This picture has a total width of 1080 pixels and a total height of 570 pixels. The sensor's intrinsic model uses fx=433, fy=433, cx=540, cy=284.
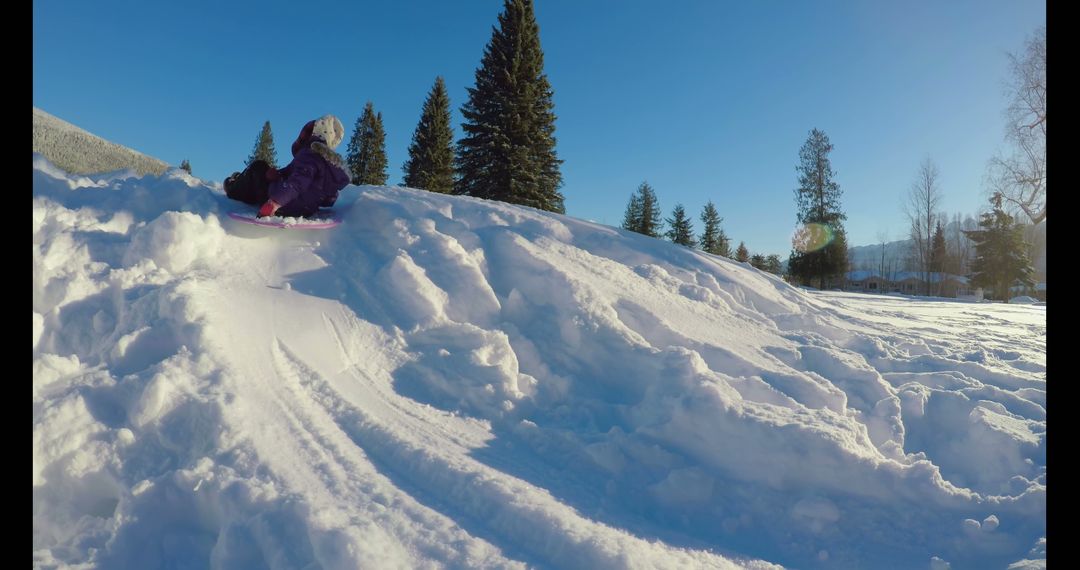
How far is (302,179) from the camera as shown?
4.05 metres

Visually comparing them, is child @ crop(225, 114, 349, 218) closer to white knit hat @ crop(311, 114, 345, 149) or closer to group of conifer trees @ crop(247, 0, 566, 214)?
white knit hat @ crop(311, 114, 345, 149)

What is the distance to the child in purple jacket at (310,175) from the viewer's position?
12.9 ft

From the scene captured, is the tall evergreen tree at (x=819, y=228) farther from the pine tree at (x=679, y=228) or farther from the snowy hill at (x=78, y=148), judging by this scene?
the snowy hill at (x=78, y=148)

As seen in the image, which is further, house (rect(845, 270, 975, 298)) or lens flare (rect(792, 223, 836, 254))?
house (rect(845, 270, 975, 298))

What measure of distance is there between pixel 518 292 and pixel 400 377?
4.08 feet

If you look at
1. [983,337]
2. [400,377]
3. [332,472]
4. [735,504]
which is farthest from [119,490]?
[983,337]

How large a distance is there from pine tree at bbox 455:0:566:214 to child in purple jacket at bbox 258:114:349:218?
10911 mm

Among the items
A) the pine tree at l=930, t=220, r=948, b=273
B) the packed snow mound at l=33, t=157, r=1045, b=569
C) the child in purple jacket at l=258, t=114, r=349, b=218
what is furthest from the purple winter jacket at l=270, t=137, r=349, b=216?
the pine tree at l=930, t=220, r=948, b=273

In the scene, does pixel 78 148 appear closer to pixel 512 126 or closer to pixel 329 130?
pixel 512 126

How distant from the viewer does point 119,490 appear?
185 cm

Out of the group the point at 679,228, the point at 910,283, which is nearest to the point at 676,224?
the point at 679,228

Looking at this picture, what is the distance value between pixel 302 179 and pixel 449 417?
9.45 ft

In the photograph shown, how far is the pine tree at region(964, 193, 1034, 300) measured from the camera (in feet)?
71.2
